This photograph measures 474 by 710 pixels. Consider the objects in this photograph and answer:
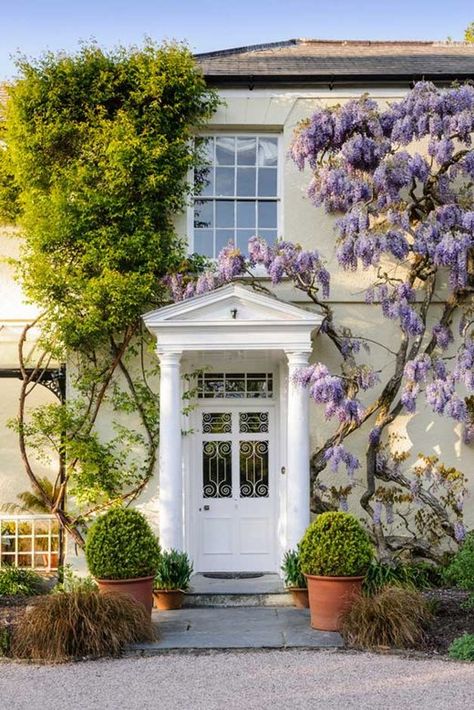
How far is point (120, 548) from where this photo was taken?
986 cm

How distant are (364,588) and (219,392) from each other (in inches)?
146

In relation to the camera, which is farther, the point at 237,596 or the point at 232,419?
the point at 232,419

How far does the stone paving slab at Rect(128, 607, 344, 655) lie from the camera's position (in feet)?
30.4

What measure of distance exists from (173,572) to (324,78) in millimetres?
7181

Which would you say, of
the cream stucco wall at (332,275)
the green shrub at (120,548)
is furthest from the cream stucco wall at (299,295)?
the green shrub at (120,548)

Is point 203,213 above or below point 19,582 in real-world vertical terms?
above

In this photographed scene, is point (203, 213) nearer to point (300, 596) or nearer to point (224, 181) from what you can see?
point (224, 181)

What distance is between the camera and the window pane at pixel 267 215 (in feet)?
43.4

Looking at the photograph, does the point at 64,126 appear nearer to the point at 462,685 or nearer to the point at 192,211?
the point at 192,211

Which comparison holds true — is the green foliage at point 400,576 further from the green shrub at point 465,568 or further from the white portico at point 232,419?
the white portico at point 232,419

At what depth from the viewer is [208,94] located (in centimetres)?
1309

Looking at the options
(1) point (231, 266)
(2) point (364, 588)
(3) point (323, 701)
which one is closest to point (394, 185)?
(1) point (231, 266)

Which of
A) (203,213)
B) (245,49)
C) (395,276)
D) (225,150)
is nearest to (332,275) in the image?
(395,276)

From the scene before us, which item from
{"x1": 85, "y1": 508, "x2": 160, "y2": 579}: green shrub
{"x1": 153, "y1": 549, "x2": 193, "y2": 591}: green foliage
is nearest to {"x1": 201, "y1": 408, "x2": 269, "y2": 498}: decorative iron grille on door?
{"x1": 153, "y1": 549, "x2": 193, "y2": 591}: green foliage
